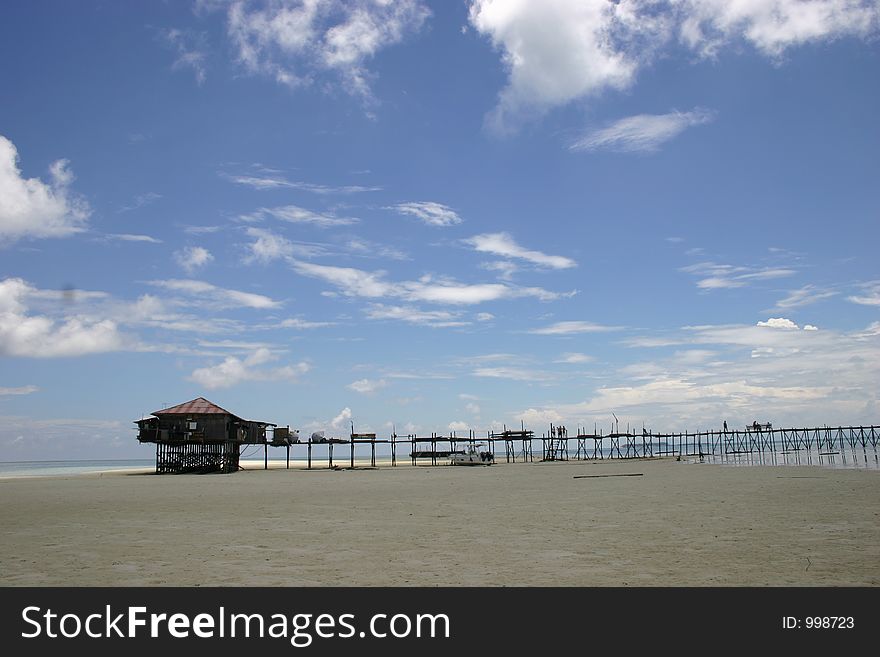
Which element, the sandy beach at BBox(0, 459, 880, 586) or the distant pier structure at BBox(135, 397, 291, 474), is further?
the distant pier structure at BBox(135, 397, 291, 474)

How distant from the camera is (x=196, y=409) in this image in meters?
59.5

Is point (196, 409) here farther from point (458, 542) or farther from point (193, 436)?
point (458, 542)

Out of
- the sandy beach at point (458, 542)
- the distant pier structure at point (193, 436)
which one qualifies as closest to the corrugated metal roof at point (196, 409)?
the distant pier structure at point (193, 436)

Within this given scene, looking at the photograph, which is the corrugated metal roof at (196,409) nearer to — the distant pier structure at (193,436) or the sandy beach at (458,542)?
the distant pier structure at (193,436)

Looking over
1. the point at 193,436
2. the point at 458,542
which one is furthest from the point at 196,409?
the point at 458,542

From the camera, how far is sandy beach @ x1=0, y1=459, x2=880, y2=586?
10.9m

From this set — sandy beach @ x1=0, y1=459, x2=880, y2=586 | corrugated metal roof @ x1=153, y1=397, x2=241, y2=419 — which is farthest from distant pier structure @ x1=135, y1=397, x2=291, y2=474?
sandy beach @ x1=0, y1=459, x2=880, y2=586

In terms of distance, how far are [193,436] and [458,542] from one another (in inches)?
1914

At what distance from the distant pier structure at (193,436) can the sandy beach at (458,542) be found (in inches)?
1267

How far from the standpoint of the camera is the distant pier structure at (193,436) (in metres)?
57.9

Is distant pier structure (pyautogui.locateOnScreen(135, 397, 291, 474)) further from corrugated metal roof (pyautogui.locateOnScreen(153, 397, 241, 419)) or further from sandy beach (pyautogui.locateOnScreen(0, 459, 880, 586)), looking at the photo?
sandy beach (pyautogui.locateOnScreen(0, 459, 880, 586))
